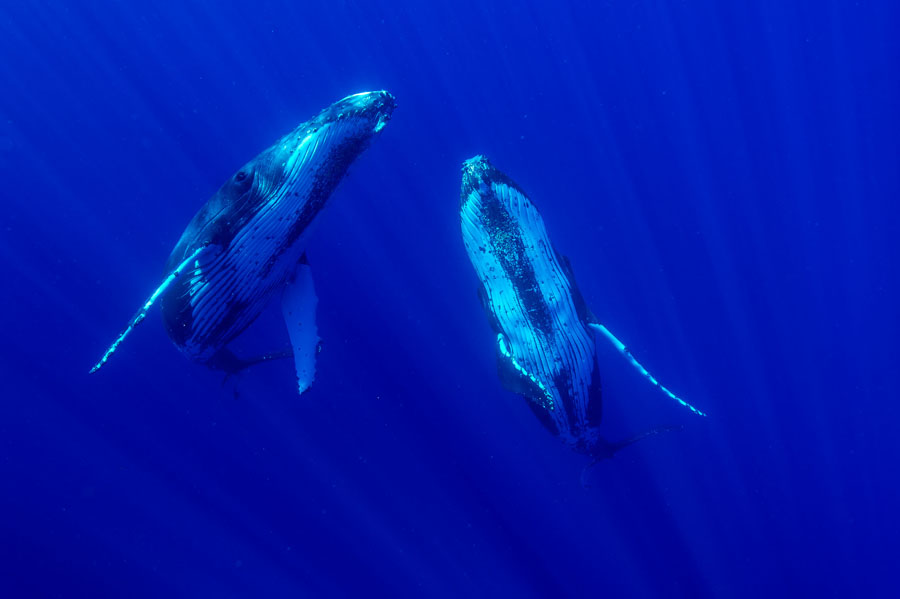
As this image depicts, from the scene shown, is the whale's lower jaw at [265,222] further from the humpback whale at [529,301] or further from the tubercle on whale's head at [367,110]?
the humpback whale at [529,301]

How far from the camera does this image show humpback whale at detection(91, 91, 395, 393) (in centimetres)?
445

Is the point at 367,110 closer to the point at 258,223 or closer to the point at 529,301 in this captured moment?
the point at 258,223

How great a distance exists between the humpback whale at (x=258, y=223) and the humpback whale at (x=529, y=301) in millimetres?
1517

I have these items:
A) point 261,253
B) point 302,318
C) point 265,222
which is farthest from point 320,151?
point 302,318

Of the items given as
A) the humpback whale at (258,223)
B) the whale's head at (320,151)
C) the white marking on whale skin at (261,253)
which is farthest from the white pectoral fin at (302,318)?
the whale's head at (320,151)

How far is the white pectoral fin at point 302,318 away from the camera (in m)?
5.54

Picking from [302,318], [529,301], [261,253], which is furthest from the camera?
[302,318]

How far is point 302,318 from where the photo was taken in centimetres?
564

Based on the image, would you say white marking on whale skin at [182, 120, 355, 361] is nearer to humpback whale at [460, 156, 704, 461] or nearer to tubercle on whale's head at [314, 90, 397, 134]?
tubercle on whale's head at [314, 90, 397, 134]

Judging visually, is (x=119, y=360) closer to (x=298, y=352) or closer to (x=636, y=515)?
(x=298, y=352)

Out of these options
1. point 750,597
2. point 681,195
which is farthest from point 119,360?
point 750,597

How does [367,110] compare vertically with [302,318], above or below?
above

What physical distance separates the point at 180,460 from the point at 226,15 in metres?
8.07

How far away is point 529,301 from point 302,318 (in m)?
2.71
